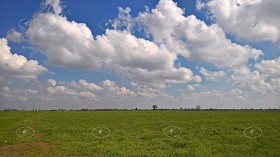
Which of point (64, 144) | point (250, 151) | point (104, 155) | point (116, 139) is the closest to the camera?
point (104, 155)

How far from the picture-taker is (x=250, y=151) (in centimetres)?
2277

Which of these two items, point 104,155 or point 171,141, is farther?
point 171,141

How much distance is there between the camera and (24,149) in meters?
24.0

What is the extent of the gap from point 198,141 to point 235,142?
3.28 meters

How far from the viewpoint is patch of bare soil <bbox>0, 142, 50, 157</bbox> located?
22.1 m

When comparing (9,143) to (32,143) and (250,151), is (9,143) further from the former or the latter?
(250,151)

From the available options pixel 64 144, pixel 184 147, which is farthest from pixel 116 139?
pixel 184 147

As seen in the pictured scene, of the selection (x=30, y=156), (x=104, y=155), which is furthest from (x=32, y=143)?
(x=104, y=155)

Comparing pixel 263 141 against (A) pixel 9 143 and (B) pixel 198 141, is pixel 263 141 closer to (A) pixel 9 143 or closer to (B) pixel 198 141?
(B) pixel 198 141

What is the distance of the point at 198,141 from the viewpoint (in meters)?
26.6

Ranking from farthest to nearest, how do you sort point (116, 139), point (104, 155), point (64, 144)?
point (116, 139)
point (64, 144)
point (104, 155)

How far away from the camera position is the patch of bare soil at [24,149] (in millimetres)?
22094

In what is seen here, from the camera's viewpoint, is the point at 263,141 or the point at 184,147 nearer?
the point at 184,147

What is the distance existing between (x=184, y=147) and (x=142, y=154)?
4400 mm
